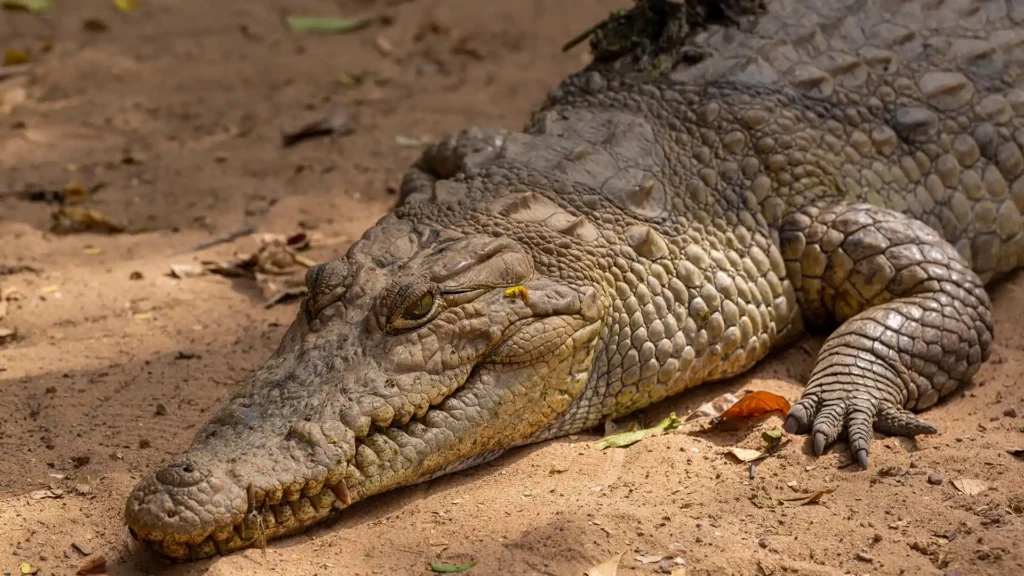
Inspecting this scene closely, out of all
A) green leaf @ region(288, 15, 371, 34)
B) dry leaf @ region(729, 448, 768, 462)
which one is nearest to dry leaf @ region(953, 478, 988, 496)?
dry leaf @ region(729, 448, 768, 462)

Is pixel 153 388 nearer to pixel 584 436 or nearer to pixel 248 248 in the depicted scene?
Result: pixel 248 248

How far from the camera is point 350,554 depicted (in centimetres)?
352

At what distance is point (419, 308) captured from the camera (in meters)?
3.87

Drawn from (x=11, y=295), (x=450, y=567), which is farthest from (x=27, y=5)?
(x=450, y=567)

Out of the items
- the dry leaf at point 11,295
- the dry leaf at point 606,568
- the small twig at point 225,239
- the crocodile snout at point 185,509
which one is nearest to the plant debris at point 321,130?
the small twig at point 225,239

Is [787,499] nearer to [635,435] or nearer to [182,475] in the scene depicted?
[635,435]

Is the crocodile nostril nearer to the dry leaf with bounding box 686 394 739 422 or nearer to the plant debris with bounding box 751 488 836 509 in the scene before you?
the plant debris with bounding box 751 488 836 509

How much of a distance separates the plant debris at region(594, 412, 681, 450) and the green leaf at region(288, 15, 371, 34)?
541cm

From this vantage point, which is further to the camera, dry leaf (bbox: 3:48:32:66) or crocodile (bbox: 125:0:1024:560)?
dry leaf (bbox: 3:48:32:66)

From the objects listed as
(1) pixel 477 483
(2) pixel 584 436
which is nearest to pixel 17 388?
(1) pixel 477 483

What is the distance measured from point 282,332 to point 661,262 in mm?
1772

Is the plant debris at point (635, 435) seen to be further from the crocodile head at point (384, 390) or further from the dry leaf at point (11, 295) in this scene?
the dry leaf at point (11, 295)

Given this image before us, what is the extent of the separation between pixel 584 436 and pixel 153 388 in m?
1.78

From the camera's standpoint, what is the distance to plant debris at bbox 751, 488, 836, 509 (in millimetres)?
3718
